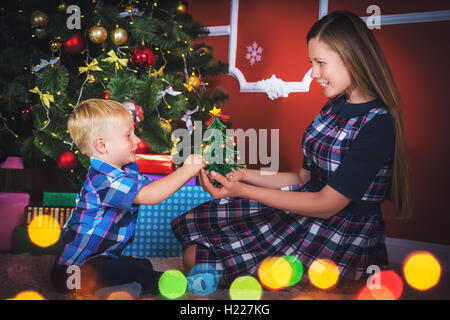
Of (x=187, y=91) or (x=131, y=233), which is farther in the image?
(x=187, y=91)

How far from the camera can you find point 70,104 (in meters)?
1.59

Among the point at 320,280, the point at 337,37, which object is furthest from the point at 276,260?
the point at 337,37

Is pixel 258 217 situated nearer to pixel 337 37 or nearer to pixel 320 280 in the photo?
pixel 320 280

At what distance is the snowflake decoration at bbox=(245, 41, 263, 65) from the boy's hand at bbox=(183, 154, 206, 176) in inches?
54.8

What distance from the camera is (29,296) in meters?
1.13

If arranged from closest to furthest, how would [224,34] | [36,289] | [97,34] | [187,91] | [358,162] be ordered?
1. [358,162]
2. [36,289]
3. [97,34]
4. [187,91]
5. [224,34]

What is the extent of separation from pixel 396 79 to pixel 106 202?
1.58 meters

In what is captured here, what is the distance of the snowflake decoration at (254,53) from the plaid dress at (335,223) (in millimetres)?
1184

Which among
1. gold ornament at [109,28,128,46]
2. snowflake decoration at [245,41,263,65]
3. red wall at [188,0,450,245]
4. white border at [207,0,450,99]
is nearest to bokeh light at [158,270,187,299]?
gold ornament at [109,28,128,46]

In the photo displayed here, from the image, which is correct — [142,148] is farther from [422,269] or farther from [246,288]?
[422,269]

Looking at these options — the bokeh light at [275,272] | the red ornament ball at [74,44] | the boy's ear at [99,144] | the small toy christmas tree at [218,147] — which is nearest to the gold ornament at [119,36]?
the red ornament ball at [74,44]

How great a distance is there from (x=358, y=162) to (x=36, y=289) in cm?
107

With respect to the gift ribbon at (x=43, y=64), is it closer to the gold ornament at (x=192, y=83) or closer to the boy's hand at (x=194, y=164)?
the gold ornament at (x=192, y=83)
